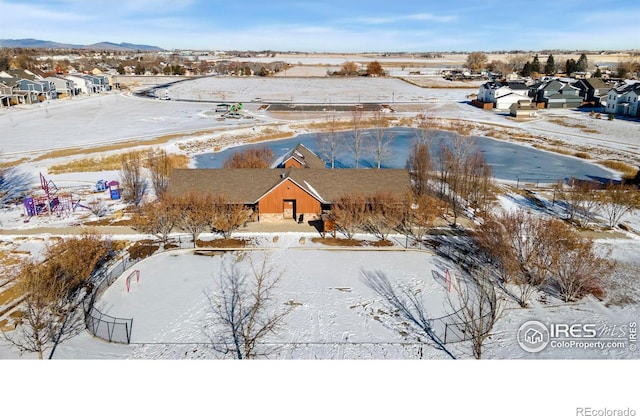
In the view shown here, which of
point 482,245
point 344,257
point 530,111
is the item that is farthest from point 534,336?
point 530,111

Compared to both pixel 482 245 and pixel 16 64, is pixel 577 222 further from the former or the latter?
pixel 16 64

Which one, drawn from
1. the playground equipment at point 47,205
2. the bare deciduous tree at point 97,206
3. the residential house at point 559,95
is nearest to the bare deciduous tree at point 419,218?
the bare deciduous tree at point 97,206

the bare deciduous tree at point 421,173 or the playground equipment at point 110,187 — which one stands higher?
the bare deciduous tree at point 421,173

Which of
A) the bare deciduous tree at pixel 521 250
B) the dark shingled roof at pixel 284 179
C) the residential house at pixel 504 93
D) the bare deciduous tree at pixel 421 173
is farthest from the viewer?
the residential house at pixel 504 93

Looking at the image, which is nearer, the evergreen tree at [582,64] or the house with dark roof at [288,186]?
the house with dark roof at [288,186]

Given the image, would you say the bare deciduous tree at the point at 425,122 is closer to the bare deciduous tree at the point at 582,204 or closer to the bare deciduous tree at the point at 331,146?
the bare deciduous tree at the point at 331,146

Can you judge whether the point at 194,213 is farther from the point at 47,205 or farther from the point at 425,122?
the point at 425,122

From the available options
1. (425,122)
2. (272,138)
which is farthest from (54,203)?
(425,122)
